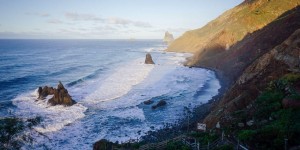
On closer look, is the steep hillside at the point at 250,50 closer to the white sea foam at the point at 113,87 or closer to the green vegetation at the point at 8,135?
the white sea foam at the point at 113,87

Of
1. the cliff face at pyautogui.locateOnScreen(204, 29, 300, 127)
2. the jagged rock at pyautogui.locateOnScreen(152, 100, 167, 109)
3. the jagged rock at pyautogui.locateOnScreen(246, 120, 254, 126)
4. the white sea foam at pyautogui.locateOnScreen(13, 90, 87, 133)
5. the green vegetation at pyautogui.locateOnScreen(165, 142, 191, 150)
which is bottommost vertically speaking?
the white sea foam at pyautogui.locateOnScreen(13, 90, 87, 133)

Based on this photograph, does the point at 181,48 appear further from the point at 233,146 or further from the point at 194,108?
the point at 233,146

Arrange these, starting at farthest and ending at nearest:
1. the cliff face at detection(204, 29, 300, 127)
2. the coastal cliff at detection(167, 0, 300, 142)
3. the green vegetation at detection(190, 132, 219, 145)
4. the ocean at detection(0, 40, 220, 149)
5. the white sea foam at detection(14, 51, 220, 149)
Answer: the ocean at detection(0, 40, 220, 149) < the white sea foam at detection(14, 51, 220, 149) < the coastal cliff at detection(167, 0, 300, 142) < the cliff face at detection(204, 29, 300, 127) < the green vegetation at detection(190, 132, 219, 145)

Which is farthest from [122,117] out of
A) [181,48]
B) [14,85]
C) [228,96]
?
[181,48]

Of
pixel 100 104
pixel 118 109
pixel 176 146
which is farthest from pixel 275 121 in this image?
pixel 100 104

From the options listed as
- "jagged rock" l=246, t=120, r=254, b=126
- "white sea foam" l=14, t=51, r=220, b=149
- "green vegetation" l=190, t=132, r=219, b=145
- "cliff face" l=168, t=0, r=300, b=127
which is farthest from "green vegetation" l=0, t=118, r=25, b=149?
"jagged rock" l=246, t=120, r=254, b=126

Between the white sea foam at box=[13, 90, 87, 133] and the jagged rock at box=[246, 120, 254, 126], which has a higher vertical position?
the jagged rock at box=[246, 120, 254, 126]

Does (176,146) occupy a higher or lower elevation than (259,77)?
lower

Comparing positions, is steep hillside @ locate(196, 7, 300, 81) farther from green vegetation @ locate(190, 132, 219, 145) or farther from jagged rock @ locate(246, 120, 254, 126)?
green vegetation @ locate(190, 132, 219, 145)

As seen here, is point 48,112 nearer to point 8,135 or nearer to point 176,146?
point 8,135
